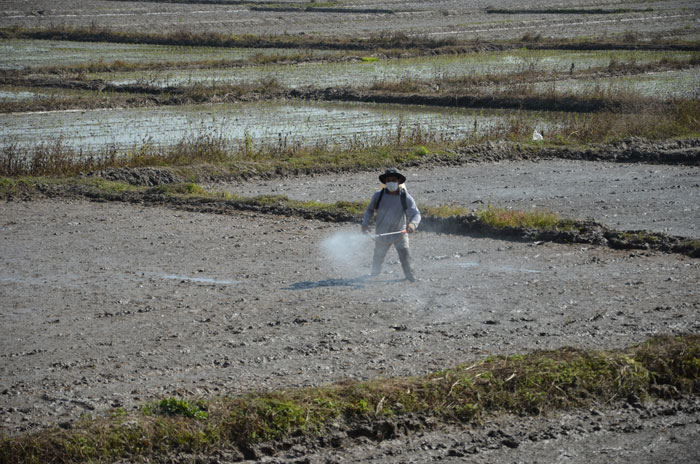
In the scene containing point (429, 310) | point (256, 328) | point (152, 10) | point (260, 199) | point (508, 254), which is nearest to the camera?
point (256, 328)

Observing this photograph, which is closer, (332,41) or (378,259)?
(378,259)

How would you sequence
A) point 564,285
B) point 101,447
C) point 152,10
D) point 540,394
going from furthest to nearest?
point 152,10 < point 564,285 < point 540,394 < point 101,447

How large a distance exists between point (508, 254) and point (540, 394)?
5.03m

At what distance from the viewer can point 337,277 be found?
10.1 meters

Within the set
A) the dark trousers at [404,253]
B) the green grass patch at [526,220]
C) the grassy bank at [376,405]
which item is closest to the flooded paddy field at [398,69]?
the green grass patch at [526,220]

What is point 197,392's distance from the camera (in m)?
6.50

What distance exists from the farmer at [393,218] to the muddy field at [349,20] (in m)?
42.7

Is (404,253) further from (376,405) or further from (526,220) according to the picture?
(376,405)

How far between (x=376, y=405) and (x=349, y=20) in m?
58.4

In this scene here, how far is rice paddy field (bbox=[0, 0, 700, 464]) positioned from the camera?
6.02m

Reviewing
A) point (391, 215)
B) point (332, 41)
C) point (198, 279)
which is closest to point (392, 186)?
point (391, 215)

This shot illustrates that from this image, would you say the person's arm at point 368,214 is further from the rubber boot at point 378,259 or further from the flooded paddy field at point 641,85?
the flooded paddy field at point 641,85

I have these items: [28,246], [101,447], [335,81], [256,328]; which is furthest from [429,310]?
[335,81]

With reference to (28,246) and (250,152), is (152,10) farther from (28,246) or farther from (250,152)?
(28,246)
